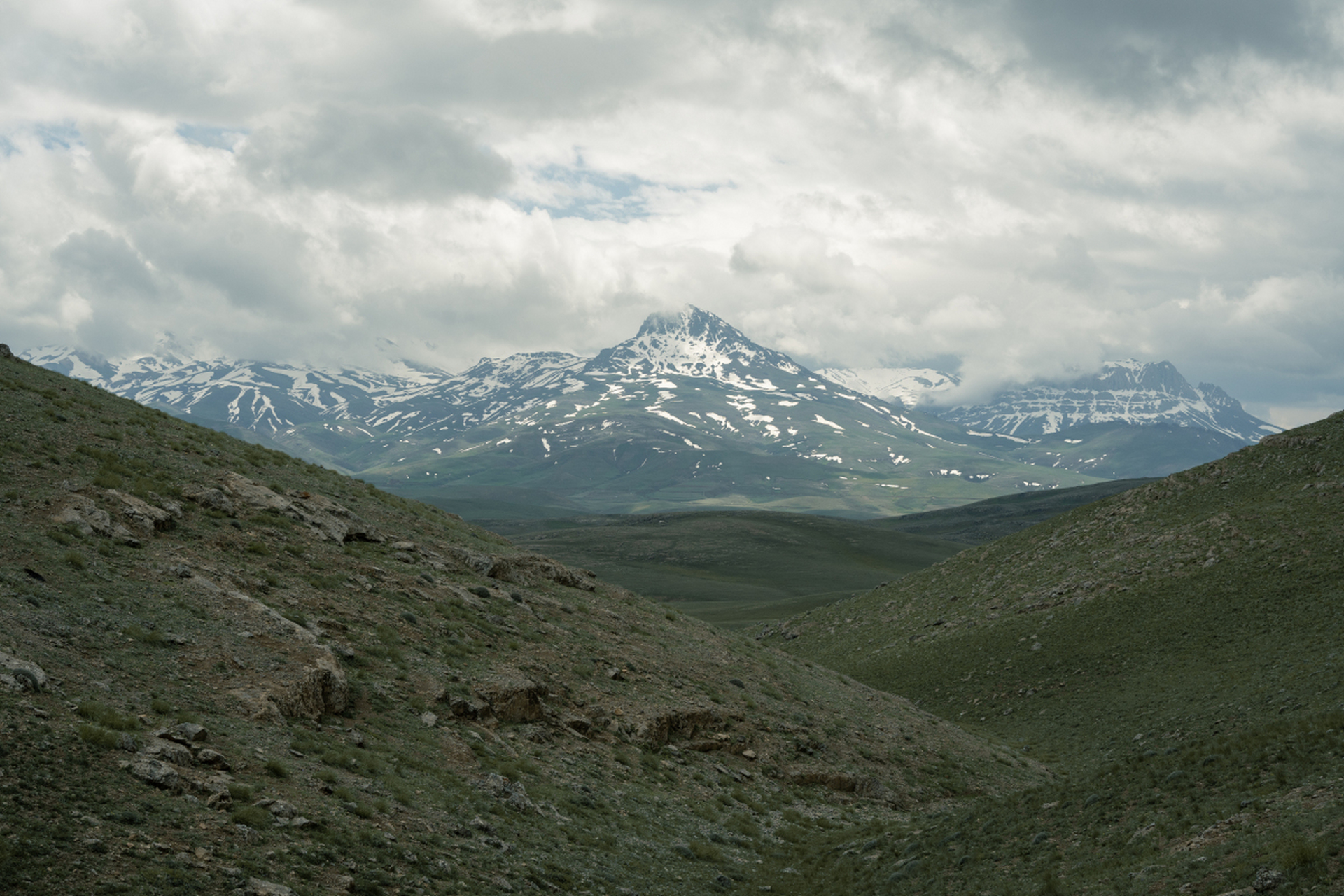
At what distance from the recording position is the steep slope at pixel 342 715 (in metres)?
14.9

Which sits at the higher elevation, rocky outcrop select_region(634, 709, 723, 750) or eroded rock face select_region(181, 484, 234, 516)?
eroded rock face select_region(181, 484, 234, 516)

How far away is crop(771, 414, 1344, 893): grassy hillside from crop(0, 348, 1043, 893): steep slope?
25.7ft

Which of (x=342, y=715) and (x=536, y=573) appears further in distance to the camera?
(x=536, y=573)

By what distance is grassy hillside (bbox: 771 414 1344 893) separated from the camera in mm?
18156

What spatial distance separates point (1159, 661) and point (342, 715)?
47.7 m

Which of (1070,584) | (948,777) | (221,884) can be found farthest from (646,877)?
(1070,584)

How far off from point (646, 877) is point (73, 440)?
26822 mm

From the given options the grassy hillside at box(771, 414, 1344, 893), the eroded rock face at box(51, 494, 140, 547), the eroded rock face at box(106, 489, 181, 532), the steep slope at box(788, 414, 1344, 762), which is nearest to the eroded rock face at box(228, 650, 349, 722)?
the eroded rock face at box(51, 494, 140, 547)

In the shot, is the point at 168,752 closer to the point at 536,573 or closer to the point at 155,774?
the point at 155,774

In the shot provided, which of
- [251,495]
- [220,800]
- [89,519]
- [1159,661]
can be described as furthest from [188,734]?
[1159,661]

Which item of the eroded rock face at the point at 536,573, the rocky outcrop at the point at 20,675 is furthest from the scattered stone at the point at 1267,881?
the eroded rock face at the point at 536,573

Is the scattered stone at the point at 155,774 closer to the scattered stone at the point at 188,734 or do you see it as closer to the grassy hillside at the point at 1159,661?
the scattered stone at the point at 188,734

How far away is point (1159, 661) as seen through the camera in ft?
165

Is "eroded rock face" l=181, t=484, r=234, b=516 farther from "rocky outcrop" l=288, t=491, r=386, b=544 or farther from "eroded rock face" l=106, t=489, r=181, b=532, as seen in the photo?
"rocky outcrop" l=288, t=491, r=386, b=544
